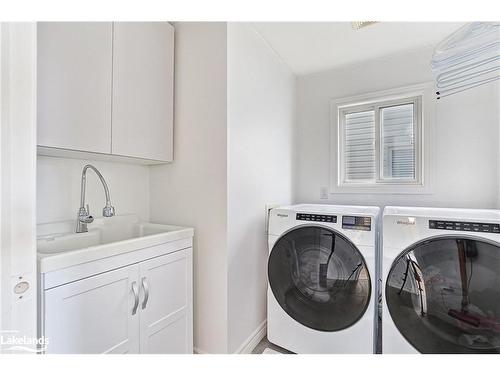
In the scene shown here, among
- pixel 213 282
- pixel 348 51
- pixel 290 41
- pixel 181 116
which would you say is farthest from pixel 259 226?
pixel 348 51

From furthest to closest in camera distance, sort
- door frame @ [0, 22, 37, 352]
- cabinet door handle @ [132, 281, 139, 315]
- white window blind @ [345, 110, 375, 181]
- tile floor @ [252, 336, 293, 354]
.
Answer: white window blind @ [345, 110, 375, 181]
tile floor @ [252, 336, 293, 354]
cabinet door handle @ [132, 281, 139, 315]
door frame @ [0, 22, 37, 352]

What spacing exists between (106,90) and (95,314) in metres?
1.10

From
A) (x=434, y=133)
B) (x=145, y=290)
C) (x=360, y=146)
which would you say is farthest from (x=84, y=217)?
(x=434, y=133)

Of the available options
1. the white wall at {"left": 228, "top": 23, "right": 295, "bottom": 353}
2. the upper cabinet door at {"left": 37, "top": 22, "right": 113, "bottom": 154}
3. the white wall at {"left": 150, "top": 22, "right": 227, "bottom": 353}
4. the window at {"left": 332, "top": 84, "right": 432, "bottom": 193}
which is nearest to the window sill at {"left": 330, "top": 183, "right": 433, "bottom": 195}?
the window at {"left": 332, "top": 84, "right": 432, "bottom": 193}

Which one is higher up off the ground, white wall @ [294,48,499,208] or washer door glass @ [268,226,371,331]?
white wall @ [294,48,499,208]

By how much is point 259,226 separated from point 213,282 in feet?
1.83

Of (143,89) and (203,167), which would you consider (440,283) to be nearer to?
(203,167)

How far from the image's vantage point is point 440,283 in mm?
1219

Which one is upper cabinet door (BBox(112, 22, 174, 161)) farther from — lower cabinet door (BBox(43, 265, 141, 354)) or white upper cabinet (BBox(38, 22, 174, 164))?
lower cabinet door (BBox(43, 265, 141, 354))

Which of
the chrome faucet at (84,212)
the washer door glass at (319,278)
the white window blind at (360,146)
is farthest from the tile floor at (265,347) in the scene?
the white window blind at (360,146)

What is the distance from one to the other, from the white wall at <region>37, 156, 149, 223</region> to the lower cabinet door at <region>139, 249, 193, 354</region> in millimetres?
597

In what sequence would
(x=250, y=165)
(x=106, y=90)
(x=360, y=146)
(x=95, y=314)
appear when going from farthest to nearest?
(x=360, y=146) → (x=250, y=165) → (x=106, y=90) → (x=95, y=314)

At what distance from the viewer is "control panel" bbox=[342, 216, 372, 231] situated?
143cm

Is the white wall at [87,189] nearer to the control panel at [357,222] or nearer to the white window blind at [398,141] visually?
the control panel at [357,222]
